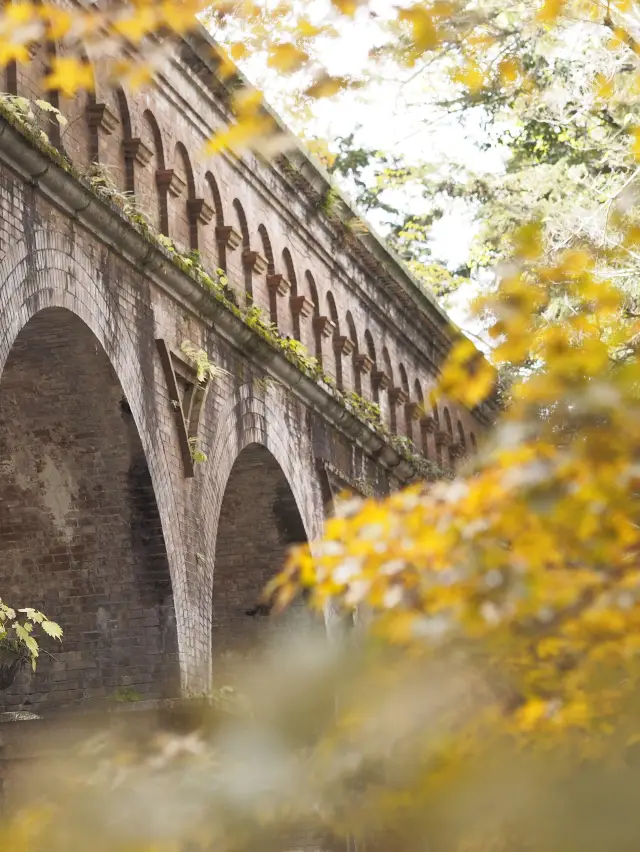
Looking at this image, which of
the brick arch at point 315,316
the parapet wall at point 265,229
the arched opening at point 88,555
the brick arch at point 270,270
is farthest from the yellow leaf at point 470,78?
the brick arch at point 315,316

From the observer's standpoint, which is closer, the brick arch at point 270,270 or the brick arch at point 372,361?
the brick arch at point 270,270

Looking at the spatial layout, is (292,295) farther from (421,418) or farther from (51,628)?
(51,628)

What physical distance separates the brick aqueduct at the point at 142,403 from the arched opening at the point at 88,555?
0.01 metres

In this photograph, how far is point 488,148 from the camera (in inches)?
818

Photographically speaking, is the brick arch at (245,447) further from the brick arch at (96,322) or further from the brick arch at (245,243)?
the brick arch at (245,243)

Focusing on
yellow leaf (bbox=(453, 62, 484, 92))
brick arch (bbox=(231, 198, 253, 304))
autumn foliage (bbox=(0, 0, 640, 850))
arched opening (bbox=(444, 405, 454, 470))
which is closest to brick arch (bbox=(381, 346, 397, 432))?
arched opening (bbox=(444, 405, 454, 470))

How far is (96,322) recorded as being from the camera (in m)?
10.1

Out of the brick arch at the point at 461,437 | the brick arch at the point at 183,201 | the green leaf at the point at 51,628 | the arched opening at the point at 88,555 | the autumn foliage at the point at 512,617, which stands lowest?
the autumn foliage at the point at 512,617

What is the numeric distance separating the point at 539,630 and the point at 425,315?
1688 cm

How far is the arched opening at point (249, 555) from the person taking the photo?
45.5 feet

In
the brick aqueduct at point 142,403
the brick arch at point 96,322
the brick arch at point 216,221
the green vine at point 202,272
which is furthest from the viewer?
the brick arch at point 216,221

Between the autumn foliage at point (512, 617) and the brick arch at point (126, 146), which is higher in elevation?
the brick arch at point (126, 146)

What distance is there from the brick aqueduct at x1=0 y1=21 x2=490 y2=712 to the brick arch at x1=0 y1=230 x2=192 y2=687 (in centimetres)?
2

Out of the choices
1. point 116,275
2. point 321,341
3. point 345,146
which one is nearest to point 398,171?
point 345,146
